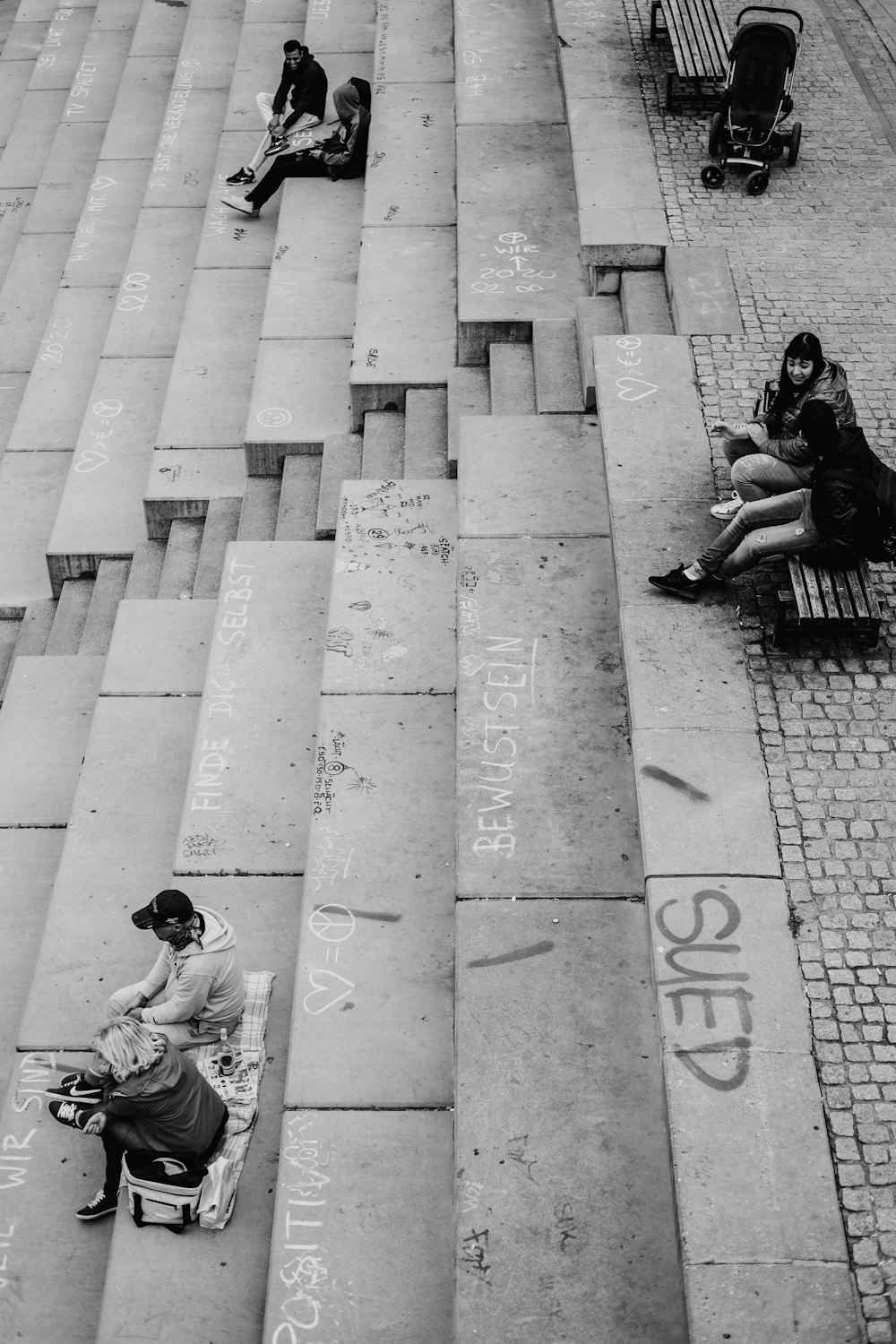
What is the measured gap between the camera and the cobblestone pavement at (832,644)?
525 cm

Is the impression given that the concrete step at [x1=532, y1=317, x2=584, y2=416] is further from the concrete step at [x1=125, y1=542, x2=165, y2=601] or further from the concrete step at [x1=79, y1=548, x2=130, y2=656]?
the concrete step at [x1=79, y1=548, x2=130, y2=656]

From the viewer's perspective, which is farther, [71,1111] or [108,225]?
[108,225]

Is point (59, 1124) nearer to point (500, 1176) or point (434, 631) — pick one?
point (500, 1176)

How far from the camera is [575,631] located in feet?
24.6

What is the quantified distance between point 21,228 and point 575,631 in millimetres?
8842

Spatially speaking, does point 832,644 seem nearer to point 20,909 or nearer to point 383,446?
point 383,446

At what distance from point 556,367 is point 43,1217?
241 inches

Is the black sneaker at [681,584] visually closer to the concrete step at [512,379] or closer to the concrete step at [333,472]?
the concrete step at [512,379]

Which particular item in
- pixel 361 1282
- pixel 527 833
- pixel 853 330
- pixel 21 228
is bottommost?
pixel 361 1282

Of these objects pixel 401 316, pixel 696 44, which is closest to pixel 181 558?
pixel 401 316

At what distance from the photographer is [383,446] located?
959 cm

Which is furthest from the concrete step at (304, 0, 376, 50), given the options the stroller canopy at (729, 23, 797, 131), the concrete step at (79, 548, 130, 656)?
the concrete step at (79, 548, 130, 656)

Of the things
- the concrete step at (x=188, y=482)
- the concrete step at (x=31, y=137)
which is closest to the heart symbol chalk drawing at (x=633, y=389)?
the concrete step at (x=188, y=482)

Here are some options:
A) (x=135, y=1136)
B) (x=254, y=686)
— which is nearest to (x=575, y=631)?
(x=254, y=686)
